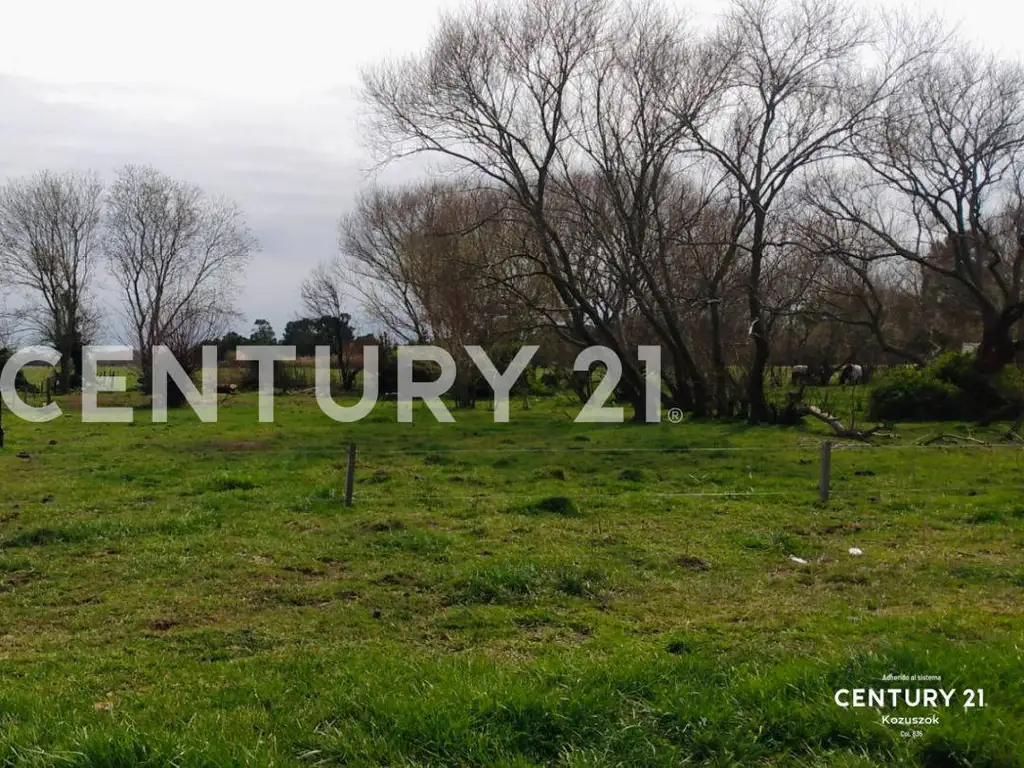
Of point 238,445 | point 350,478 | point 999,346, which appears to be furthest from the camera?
point 999,346

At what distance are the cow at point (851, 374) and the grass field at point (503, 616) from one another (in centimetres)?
2273

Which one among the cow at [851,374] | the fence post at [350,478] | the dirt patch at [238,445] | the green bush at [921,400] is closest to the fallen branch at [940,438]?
the green bush at [921,400]

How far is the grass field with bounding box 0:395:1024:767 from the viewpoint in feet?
12.4

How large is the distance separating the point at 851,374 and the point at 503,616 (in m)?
33.7

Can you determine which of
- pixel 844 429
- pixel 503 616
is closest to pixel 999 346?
pixel 844 429

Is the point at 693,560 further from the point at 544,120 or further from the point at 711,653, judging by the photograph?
the point at 544,120

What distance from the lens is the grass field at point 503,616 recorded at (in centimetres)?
378

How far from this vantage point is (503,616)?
5.73 metres

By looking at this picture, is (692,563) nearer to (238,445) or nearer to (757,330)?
(238,445)

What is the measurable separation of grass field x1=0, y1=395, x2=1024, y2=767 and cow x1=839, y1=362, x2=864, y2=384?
74.6 ft

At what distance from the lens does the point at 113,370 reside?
41.1 metres

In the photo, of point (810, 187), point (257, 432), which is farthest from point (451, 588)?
point (810, 187)

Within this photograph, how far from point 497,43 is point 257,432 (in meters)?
11.4

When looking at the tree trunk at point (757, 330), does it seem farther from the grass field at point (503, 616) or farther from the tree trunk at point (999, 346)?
the grass field at point (503, 616)
